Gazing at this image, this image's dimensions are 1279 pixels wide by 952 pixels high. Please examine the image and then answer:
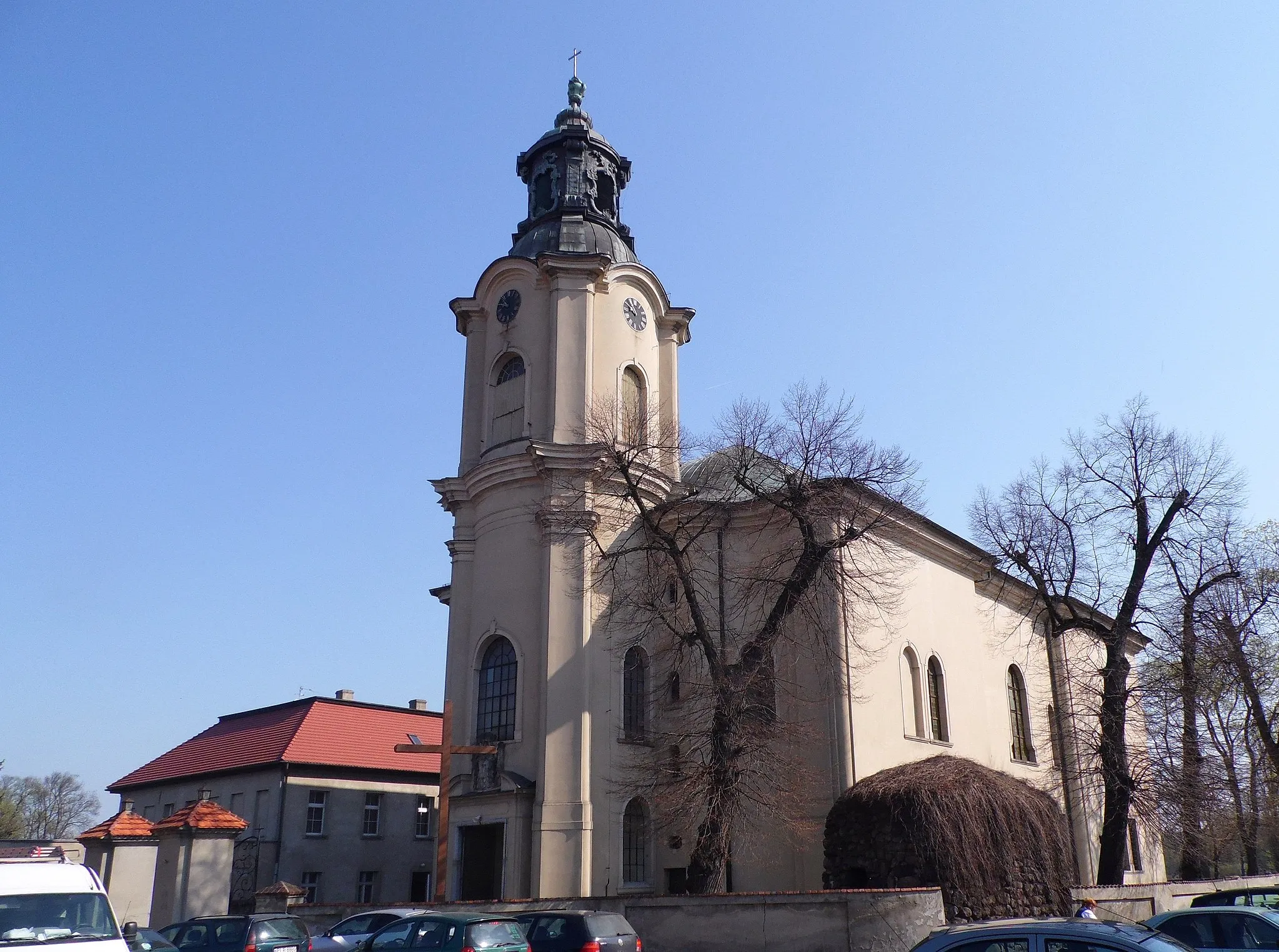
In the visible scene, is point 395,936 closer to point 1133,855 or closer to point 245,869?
point 245,869

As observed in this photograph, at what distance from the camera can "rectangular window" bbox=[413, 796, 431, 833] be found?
38.2 m

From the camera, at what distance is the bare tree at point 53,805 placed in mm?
77562

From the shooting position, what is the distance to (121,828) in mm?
23500

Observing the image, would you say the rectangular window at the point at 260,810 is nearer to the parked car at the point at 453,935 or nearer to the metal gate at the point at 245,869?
the metal gate at the point at 245,869

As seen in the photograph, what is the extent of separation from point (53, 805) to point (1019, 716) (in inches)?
3052

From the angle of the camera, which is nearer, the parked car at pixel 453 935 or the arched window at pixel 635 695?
the parked car at pixel 453 935

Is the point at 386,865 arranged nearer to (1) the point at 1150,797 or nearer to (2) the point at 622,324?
(2) the point at 622,324

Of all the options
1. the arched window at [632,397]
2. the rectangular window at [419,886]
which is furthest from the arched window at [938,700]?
the rectangular window at [419,886]

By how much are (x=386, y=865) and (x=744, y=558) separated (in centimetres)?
1806

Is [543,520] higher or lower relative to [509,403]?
lower

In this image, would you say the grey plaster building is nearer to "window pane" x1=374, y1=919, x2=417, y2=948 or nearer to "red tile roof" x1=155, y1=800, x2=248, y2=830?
"red tile roof" x1=155, y1=800, x2=248, y2=830

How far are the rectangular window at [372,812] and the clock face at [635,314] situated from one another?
19.0 metres

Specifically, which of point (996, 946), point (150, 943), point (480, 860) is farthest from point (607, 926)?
point (480, 860)

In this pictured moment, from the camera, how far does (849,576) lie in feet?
78.7
